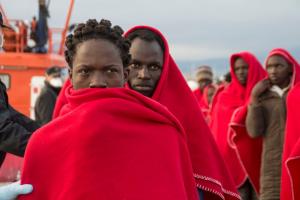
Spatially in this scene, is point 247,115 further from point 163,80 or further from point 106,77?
point 106,77

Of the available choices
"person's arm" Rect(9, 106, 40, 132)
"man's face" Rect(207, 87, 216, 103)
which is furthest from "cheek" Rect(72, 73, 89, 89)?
"man's face" Rect(207, 87, 216, 103)

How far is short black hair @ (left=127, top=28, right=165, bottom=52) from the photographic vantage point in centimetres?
340

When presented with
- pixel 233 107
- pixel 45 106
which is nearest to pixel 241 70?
pixel 233 107

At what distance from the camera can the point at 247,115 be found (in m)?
6.19

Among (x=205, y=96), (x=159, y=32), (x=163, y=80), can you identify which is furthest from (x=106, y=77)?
(x=205, y=96)

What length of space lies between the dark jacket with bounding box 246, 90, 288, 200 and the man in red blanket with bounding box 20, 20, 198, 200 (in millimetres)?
3465

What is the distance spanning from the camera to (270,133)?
583 centimetres

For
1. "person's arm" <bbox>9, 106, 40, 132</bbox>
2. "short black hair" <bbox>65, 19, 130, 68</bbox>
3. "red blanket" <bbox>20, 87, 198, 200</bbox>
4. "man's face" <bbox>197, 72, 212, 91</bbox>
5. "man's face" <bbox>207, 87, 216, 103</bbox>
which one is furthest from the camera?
"man's face" <bbox>197, 72, 212, 91</bbox>

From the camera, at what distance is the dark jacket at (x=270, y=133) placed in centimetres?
574

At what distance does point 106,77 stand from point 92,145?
0.95ft

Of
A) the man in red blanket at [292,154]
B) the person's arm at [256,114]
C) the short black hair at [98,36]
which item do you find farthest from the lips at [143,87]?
the person's arm at [256,114]

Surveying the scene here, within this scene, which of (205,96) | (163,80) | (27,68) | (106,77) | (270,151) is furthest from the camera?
(27,68)

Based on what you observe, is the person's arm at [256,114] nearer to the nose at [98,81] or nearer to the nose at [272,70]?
the nose at [272,70]

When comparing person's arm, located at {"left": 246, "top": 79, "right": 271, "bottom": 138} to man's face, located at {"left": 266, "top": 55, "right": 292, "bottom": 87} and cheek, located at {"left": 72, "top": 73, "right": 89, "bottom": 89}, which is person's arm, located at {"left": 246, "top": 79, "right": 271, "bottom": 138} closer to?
man's face, located at {"left": 266, "top": 55, "right": 292, "bottom": 87}
